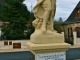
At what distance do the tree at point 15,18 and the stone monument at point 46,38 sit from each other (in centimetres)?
1926

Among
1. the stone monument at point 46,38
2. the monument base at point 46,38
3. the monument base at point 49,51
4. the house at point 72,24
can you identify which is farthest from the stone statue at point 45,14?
the house at point 72,24

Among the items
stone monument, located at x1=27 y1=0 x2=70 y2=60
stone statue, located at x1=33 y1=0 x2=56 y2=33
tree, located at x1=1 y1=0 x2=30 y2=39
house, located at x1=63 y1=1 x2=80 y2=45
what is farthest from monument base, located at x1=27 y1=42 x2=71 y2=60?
house, located at x1=63 y1=1 x2=80 y2=45

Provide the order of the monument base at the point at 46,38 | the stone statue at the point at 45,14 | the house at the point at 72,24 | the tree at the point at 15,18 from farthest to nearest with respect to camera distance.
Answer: the house at the point at 72,24, the tree at the point at 15,18, the stone statue at the point at 45,14, the monument base at the point at 46,38

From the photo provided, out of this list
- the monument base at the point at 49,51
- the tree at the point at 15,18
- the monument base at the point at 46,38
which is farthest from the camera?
the tree at the point at 15,18

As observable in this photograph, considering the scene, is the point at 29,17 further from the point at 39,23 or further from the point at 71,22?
the point at 39,23

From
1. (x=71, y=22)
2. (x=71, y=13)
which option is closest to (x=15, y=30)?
(x=71, y=22)

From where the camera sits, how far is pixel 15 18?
79.3 feet

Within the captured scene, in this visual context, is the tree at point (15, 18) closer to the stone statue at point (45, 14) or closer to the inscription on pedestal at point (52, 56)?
the stone statue at point (45, 14)

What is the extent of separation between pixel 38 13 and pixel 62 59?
135cm

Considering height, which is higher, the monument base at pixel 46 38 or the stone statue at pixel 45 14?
the stone statue at pixel 45 14

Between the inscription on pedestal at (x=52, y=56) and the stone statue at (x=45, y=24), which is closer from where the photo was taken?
the inscription on pedestal at (x=52, y=56)

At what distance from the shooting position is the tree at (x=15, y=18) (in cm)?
2412

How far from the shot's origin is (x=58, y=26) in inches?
1043

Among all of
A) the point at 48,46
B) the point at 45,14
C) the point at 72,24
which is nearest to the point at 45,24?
the point at 45,14
